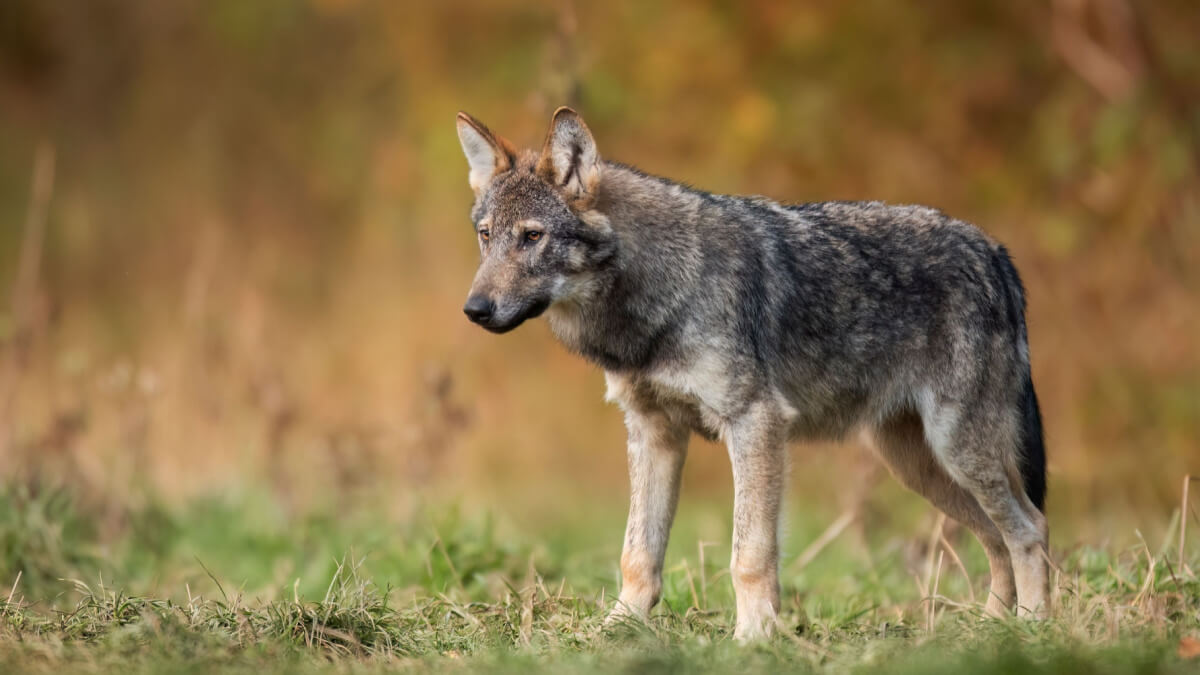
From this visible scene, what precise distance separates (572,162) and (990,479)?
8.09ft

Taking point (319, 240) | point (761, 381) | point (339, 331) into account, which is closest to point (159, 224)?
point (319, 240)

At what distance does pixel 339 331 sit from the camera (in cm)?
1293

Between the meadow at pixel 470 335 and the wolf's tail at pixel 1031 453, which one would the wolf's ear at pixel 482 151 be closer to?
the meadow at pixel 470 335

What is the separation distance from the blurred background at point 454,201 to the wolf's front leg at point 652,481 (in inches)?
98.4

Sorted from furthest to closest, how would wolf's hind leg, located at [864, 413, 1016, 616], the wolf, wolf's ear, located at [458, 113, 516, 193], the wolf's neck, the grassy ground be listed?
wolf's hind leg, located at [864, 413, 1016, 616] → wolf's ear, located at [458, 113, 516, 193] → the wolf's neck → the wolf → the grassy ground

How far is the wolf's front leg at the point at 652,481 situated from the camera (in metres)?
5.64

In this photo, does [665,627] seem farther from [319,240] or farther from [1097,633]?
[319,240]

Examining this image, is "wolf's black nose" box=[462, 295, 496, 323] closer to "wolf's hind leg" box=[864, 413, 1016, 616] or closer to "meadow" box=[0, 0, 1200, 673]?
"meadow" box=[0, 0, 1200, 673]

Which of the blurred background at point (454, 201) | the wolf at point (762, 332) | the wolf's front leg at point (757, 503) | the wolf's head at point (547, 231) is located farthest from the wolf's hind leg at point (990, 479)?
the blurred background at point (454, 201)

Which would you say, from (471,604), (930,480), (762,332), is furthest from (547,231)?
(930,480)

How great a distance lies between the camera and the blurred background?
938 cm

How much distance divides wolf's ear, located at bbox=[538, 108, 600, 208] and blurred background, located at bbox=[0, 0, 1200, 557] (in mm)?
2725

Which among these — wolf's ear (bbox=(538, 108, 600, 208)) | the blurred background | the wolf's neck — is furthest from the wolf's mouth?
the blurred background

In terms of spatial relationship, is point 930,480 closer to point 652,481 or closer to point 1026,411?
point 1026,411
